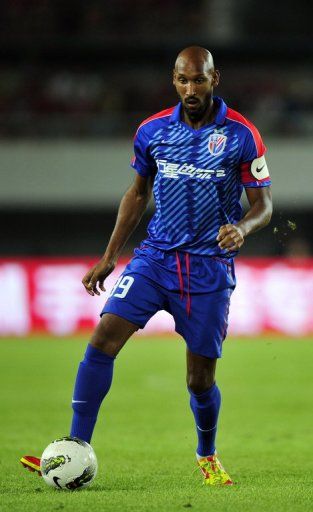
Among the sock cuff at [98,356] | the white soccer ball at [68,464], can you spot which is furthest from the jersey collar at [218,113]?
the white soccer ball at [68,464]

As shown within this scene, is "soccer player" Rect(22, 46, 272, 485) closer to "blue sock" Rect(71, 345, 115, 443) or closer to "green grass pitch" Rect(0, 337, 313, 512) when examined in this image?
"blue sock" Rect(71, 345, 115, 443)

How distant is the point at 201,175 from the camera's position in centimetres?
564

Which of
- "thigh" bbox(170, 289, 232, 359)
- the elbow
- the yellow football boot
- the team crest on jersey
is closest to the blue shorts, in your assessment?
"thigh" bbox(170, 289, 232, 359)

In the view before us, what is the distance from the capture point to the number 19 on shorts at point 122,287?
5.61 m

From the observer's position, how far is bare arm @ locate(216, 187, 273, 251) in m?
5.22

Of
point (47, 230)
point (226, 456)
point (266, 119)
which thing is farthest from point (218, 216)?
point (47, 230)

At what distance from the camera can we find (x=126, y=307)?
18.2ft

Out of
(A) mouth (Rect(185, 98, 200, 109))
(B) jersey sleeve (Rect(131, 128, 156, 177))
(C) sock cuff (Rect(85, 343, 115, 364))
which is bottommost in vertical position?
(C) sock cuff (Rect(85, 343, 115, 364))

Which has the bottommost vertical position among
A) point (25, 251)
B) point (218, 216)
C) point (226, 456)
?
point (25, 251)

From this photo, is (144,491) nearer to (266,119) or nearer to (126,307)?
(126,307)

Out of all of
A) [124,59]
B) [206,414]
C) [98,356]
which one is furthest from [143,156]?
[124,59]

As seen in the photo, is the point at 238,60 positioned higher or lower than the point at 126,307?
lower

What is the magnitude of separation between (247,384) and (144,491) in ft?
22.6

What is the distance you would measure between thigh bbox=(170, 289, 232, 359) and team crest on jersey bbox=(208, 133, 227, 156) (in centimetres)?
74
